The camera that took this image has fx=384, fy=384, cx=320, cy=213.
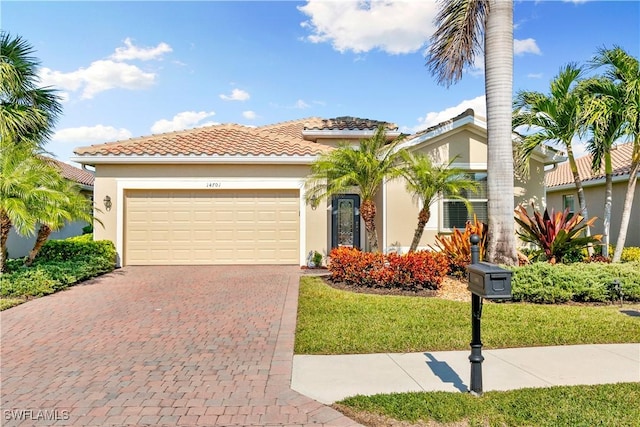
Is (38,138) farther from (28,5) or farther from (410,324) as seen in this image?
(410,324)

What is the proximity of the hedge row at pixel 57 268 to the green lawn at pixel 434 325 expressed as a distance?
605 centimetres

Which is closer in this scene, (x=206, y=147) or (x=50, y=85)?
(x=50, y=85)

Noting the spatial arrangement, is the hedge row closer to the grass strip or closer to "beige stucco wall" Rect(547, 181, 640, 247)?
the grass strip

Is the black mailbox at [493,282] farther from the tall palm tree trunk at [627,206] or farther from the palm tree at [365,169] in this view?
the tall palm tree trunk at [627,206]

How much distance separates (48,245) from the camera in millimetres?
11156

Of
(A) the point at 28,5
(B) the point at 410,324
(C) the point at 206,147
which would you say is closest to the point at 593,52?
(B) the point at 410,324

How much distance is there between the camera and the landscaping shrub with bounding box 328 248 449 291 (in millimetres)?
9195

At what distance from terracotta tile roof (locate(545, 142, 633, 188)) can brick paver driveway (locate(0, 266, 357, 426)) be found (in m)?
12.4

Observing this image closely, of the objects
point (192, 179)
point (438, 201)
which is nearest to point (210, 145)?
point (192, 179)

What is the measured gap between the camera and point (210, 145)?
13062 millimetres

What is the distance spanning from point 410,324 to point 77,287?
27.4 feet

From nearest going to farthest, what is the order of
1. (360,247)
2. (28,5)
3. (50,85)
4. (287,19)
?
(28,5) → (50,85) → (287,19) → (360,247)

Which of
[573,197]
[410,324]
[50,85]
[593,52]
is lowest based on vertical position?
[410,324]

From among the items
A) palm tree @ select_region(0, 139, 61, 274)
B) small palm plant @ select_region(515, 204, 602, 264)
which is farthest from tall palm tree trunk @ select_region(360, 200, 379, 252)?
palm tree @ select_region(0, 139, 61, 274)
